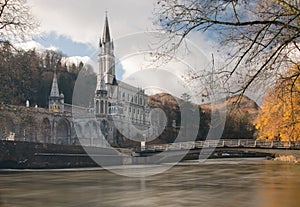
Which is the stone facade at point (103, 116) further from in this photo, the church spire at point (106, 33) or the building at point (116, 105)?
the church spire at point (106, 33)

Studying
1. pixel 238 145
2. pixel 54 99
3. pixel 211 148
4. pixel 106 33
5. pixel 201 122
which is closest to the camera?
pixel 238 145

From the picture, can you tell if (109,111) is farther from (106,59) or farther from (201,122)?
(201,122)

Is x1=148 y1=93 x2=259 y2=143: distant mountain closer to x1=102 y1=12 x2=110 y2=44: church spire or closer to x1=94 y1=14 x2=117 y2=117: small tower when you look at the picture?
x1=94 y1=14 x2=117 y2=117: small tower

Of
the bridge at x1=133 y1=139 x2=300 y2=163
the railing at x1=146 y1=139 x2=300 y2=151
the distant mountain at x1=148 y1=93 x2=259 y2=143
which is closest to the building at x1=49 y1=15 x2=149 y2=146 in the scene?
the distant mountain at x1=148 y1=93 x2=259 y2=143

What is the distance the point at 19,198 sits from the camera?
13305 millimetres

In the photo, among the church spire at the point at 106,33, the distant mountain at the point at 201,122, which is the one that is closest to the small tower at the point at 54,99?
the church spire at the point at 106,33

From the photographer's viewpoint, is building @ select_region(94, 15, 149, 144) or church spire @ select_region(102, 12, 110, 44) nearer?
building @ select_region(94, 15, 149, 144)

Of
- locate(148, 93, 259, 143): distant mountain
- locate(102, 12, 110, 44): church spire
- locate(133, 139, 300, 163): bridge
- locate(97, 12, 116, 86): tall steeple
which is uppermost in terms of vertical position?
locate(102, 12, 110, 44): church spire

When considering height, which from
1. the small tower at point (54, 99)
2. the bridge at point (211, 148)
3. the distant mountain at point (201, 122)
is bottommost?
the bridge at point (211, 148)

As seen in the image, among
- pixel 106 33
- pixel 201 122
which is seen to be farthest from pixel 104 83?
pixel 201 122

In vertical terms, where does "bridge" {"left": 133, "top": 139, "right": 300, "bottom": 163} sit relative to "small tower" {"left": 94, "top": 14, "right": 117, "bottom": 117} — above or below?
below

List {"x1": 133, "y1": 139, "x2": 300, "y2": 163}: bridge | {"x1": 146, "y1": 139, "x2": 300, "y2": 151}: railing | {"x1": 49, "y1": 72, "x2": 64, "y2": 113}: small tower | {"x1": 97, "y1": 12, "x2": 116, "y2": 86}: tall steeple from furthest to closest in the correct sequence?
1. {"x1": 97, "y1": 12, "x2": 116, "y2": 86}: tall steeple
2. {"x1": 49, "y1": 72, "x2": 64, "y2": 113}: small tower
3. {"x1": 133, "y1": 139, "x2": 300, "y2": 163}: bridge
4. {"x1": 146, "y1": 139, "x2": 300, "y2": 151}: railing

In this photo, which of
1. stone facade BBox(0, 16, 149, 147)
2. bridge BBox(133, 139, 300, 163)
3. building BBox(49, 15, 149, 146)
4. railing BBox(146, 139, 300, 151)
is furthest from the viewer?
building BBox(49, 15, 149, 146)

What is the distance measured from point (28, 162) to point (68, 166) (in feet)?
13.3
